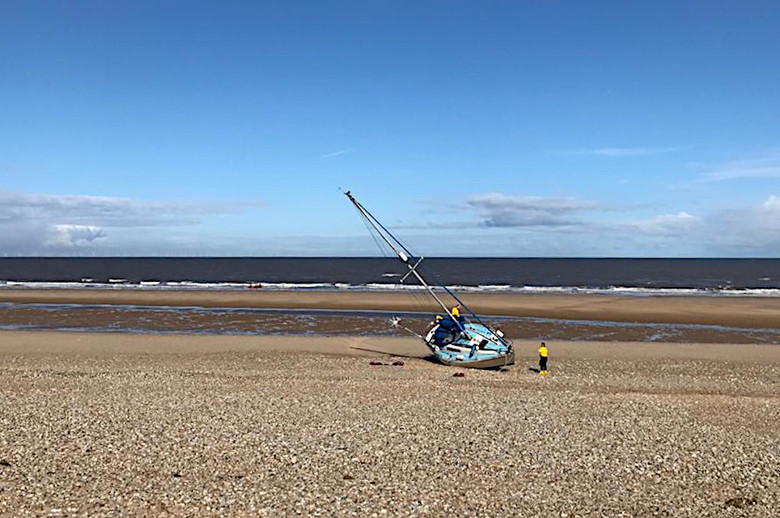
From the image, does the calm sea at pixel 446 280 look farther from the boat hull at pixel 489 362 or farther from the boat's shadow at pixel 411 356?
the boat hull at pixel 489 362

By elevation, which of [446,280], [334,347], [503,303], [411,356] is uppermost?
[446,280]

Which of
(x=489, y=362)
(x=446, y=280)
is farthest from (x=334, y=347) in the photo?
(x=446, y=280)

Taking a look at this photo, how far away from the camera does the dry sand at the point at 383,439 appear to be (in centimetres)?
1301

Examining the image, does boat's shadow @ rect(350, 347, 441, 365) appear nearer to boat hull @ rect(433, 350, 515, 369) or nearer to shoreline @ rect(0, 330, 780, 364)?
shoreline @ rect(0, 330, 780, 364)

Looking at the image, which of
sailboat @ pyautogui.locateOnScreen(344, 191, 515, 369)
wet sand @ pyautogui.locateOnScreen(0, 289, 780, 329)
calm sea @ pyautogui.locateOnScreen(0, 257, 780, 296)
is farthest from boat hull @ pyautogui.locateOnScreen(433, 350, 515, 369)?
calm sea @ pyautogui.locateOnScreen(0, 257, 780, 296)

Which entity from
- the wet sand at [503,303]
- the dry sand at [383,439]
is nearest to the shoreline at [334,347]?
the dry sand at [383,439]

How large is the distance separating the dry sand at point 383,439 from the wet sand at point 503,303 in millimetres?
22609

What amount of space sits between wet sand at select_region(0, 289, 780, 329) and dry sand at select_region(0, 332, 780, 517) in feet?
74.2

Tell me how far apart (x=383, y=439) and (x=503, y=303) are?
150ft

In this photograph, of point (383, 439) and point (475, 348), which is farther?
point (475, 348)

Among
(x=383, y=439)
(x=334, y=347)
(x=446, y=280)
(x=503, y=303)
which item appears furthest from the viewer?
(x=446, y=280)

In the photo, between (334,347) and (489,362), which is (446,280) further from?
(489,362)

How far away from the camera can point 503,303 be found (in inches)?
2418

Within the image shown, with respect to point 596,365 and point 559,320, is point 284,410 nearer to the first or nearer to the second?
point 596,365
